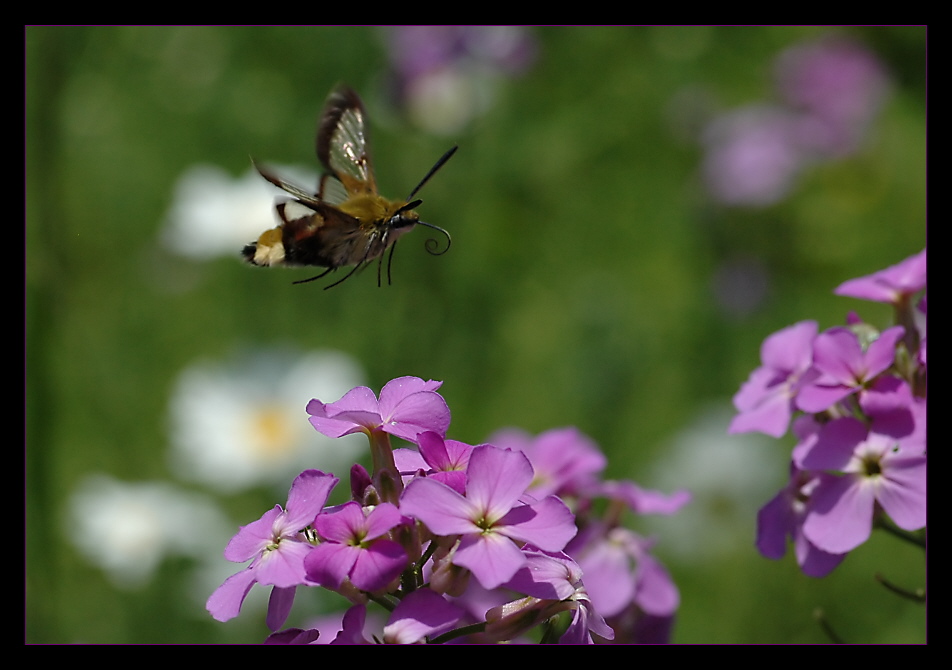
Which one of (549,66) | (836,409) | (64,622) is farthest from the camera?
(549,66)

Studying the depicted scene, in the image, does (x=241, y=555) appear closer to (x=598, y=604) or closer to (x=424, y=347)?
(x=598, y=604)

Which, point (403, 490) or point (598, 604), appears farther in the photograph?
point (598, 604)

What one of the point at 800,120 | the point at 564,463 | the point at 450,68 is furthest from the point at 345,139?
the point at 800,120

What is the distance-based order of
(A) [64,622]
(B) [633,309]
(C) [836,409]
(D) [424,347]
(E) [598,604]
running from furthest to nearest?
(B) [633,309], (D) [424,347], (A) [64,622], (E) [598,604], (C) [836,409]

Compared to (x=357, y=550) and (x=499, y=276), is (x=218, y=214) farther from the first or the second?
(x=357, y=550)

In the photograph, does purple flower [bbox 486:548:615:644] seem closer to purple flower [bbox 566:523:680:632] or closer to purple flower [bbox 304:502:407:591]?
purple flower [bbox 304:502:407:591]

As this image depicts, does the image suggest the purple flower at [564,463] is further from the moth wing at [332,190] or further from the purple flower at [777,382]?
the moth wing at [332,190]

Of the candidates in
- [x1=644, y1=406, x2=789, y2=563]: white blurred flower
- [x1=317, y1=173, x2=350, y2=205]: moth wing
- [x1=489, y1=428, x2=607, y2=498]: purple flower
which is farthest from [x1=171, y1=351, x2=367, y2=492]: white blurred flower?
[x1=489, y1=428, x2=607, y2=498]: purple flower
